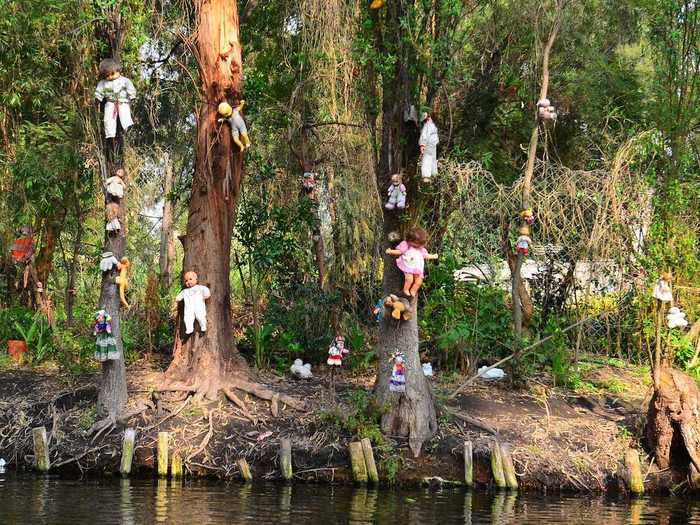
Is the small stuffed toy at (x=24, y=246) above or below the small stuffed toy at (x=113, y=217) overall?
above

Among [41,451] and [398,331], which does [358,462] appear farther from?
[41,451]

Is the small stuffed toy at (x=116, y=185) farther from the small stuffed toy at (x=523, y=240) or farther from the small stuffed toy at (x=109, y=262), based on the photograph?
the small stuffed toy at (x=523, y=240)

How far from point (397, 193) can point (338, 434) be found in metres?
2.92

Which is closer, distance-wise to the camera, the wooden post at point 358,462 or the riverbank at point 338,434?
the wooden post at point 358,462

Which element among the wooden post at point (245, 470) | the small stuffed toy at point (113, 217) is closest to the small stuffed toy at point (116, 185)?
the small stuffed toy at point (113, 217)

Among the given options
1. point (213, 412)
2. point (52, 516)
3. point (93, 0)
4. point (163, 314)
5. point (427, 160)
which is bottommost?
point (52, 516)

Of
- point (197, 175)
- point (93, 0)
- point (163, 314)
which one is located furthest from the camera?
point (163, 314)

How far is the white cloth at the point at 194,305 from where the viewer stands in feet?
41.5

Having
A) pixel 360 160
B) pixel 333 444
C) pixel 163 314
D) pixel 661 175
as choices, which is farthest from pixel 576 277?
pixel 163 314

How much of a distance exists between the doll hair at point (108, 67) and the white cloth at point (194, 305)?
291cm

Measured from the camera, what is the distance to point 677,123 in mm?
12461

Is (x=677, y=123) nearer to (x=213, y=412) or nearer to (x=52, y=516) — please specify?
(x=213, y=412)

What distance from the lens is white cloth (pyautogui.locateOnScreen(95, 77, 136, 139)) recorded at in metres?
11.5

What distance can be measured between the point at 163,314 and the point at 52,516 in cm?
698
